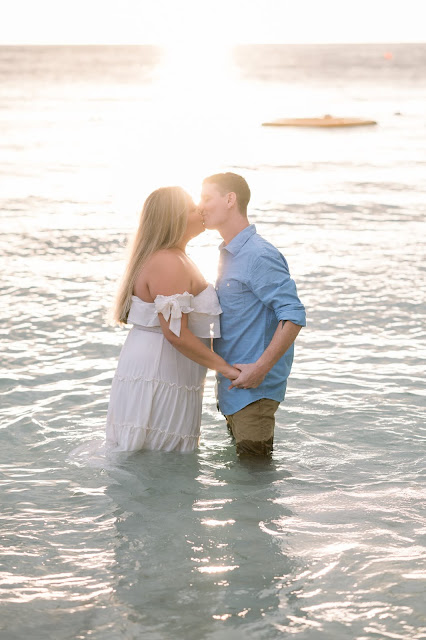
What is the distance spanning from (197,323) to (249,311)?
1.03 feet

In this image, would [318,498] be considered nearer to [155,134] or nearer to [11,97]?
[155,134]

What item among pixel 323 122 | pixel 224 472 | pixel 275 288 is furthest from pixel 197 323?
pixel 323 122

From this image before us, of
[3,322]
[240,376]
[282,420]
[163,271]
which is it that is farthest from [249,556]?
[3,322]

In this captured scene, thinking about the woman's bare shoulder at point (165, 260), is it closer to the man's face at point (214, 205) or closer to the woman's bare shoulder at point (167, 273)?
the woman's bare shoulder at point (167, 273)

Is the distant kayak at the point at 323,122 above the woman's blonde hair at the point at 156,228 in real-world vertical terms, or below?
above

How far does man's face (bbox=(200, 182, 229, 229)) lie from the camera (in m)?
5.14

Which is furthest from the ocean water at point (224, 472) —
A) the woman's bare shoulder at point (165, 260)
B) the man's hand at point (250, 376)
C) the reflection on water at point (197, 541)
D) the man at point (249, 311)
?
the woman's bare shoulder at point (165, 260)

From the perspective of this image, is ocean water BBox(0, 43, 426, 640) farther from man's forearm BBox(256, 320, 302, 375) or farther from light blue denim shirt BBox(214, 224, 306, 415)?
man's forearm BBox(256, 320, 302, 375)

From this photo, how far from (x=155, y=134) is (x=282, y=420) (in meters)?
28.6

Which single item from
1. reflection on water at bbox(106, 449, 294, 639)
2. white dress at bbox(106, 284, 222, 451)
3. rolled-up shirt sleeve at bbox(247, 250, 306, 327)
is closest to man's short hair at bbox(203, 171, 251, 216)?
rolled-up shirt sleeve at bbox(247, 250, 306, 327)

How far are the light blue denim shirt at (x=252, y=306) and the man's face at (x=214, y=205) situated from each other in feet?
0.48

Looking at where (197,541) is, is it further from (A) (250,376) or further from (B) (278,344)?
(B) (278,344)

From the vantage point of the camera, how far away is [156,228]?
5.03 m

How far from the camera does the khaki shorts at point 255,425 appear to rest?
207 inches
